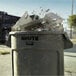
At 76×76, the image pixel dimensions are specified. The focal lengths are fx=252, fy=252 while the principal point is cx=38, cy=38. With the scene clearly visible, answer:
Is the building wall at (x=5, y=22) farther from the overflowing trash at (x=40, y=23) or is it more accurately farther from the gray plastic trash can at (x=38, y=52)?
the gray plastic trash can at (x=38, y=52)

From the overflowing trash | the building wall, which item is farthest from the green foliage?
the overflowing trash

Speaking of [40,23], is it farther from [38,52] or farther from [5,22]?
[5,22]

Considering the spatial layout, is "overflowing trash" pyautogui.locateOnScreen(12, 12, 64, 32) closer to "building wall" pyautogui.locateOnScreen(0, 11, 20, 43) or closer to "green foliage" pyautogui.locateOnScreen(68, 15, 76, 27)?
"building wall" pyautogui.locateOnScreen(0, 11, 20, 43)

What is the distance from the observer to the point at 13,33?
3506 mm

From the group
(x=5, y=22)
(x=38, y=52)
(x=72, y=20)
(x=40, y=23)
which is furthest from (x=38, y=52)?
(x=72, y=20)

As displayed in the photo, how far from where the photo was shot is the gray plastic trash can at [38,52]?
3422mm

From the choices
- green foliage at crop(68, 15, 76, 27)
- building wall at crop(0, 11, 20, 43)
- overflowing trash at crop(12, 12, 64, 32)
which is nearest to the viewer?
overflowing trash at crop(12, 12, 64, 32)

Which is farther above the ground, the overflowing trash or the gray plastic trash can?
the overflowing trash

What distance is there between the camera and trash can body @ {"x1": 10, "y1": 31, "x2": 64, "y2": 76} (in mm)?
3422

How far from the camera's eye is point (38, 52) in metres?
3.42

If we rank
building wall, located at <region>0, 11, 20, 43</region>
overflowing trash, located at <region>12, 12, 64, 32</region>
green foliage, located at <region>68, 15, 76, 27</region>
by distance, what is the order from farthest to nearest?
green foliage, located at <region>68, 15, 76, 27</region> < building wall, located at <region>0, 11, 20, 43</region> < overflowing trash, located at <region>12, 12, 64, 32</region>

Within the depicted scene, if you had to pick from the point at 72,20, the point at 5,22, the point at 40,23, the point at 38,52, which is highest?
the point at 72,20

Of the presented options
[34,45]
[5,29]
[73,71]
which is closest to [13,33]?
[34,45]

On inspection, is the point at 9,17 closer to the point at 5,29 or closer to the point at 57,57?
the point at 5,29
